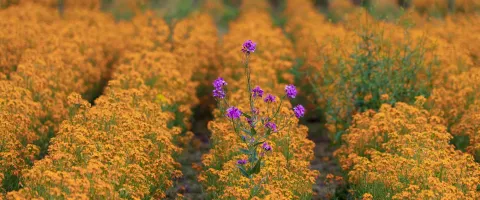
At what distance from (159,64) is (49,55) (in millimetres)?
1605

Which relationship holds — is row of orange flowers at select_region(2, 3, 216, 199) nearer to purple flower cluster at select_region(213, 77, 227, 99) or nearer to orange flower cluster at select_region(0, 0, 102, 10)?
purple flower cluster at select_region(213, 77, 227, 99)

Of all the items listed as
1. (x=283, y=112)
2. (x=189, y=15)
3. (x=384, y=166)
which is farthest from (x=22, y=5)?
(x=384, y=166)

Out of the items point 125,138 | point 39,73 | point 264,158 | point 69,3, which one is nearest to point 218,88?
point 264,158

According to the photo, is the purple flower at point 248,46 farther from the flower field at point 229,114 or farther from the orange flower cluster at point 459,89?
the orange flower cluster at point 459,89

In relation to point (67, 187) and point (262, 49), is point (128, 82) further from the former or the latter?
point (67, 187)

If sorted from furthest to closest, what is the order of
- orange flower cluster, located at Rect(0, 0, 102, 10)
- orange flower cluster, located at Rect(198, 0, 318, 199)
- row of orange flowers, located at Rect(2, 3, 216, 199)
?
orange flower cluster, located at Rect(0, 0, 102, 10), orange flower cluster, located at Rect(198, 0, 318, 199), row of orange flowers, located at Rect(2, 3, 216, 199)

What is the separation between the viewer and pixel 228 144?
8.93m

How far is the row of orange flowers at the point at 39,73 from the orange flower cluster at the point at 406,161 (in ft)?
11.4

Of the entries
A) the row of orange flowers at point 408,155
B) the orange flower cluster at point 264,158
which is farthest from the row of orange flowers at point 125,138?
the row of orange flowers at point 408,155

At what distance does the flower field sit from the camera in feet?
25.3

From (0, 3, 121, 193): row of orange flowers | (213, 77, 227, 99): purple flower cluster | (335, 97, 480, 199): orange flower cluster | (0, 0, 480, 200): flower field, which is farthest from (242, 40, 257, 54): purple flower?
(0, 3, 121, 193): row of orange flowers

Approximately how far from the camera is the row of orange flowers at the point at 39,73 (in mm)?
8648

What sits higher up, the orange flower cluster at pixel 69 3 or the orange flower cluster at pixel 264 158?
the orange flower cluster at pixel 69 3

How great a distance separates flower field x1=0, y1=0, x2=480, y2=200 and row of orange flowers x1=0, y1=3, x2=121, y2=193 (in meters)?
0.03
